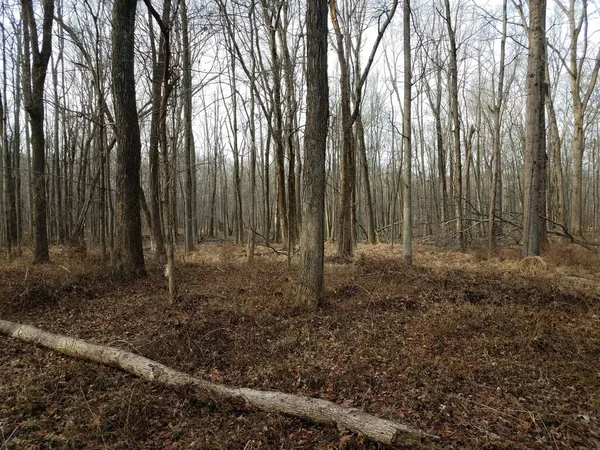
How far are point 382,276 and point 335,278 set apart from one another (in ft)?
3.28

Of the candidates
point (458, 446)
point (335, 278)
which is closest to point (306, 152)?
point (335, 278)

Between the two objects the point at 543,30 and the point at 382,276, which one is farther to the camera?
the point at 543,30

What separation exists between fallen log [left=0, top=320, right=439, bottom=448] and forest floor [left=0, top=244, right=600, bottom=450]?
0.28 ft

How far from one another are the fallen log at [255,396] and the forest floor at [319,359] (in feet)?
0.28

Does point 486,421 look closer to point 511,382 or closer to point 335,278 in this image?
point 511,382

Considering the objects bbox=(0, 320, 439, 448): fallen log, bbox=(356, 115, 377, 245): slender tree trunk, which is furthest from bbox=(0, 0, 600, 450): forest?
bbox=(356, 115, 377, 245): slender tree trunk

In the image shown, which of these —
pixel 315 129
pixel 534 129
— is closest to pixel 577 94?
pixel 534 129

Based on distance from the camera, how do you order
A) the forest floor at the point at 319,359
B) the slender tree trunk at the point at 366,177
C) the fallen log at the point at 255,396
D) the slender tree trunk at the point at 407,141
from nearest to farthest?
the fallen log at the point at 255,396 → the forest floor at the point at 319,359 → the slender tree trunk at the point at 407,141 → the slender tree trunk at the point at 366,177

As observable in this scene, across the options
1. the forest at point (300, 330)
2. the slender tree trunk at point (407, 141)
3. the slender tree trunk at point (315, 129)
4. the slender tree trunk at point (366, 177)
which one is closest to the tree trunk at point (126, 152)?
the forest at point (300, 330)

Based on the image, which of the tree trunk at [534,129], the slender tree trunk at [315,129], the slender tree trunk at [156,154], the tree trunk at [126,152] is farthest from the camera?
the tree trunk at [534,129]

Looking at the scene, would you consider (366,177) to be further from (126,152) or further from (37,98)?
(37,98)

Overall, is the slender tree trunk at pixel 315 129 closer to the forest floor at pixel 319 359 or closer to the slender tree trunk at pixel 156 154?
the forest floor at pixel 319 359

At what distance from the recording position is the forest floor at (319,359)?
9.14 ft

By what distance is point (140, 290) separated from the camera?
674cm
